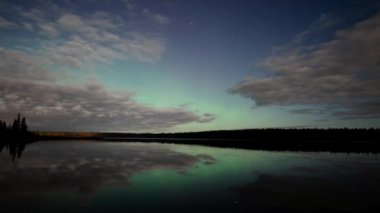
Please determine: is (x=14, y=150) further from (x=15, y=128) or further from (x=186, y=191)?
(x=15, y=128)

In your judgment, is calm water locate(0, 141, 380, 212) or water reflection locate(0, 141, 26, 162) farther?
A: water reflection locate(0, 141, 26, 162)

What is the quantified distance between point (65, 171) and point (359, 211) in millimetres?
22606

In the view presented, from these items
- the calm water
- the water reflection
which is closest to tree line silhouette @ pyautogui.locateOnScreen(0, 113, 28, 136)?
the water reflection

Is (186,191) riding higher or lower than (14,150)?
lower

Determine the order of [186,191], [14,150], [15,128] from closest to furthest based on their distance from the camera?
1. [186,191]
2. [14,150]
3. [15,128]

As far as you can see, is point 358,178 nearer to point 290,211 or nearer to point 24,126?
point 290,211

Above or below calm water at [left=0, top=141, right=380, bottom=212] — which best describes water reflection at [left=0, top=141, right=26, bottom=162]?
above

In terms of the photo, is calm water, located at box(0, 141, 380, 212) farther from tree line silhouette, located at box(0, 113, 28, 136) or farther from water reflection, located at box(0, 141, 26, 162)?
tree line silhouette, located at box(0, 113, 28, 136)

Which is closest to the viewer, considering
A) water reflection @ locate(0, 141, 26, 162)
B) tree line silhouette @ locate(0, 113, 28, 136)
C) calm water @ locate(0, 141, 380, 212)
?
calm water @ locate(0, 141, 380, 212)

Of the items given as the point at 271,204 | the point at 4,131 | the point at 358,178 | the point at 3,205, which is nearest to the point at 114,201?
the point at 3,205

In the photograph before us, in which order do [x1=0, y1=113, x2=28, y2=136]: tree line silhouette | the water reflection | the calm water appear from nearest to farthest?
the calm water < the water reflection < [x1=0, y1=113, x2=28, y2=136]: tree line silhouette

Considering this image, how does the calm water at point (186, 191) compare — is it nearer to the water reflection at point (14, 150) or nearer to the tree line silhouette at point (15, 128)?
the water reflection at point (14, 150)

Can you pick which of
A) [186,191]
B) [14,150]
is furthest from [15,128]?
[186,191]

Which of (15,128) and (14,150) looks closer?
(14,150)
